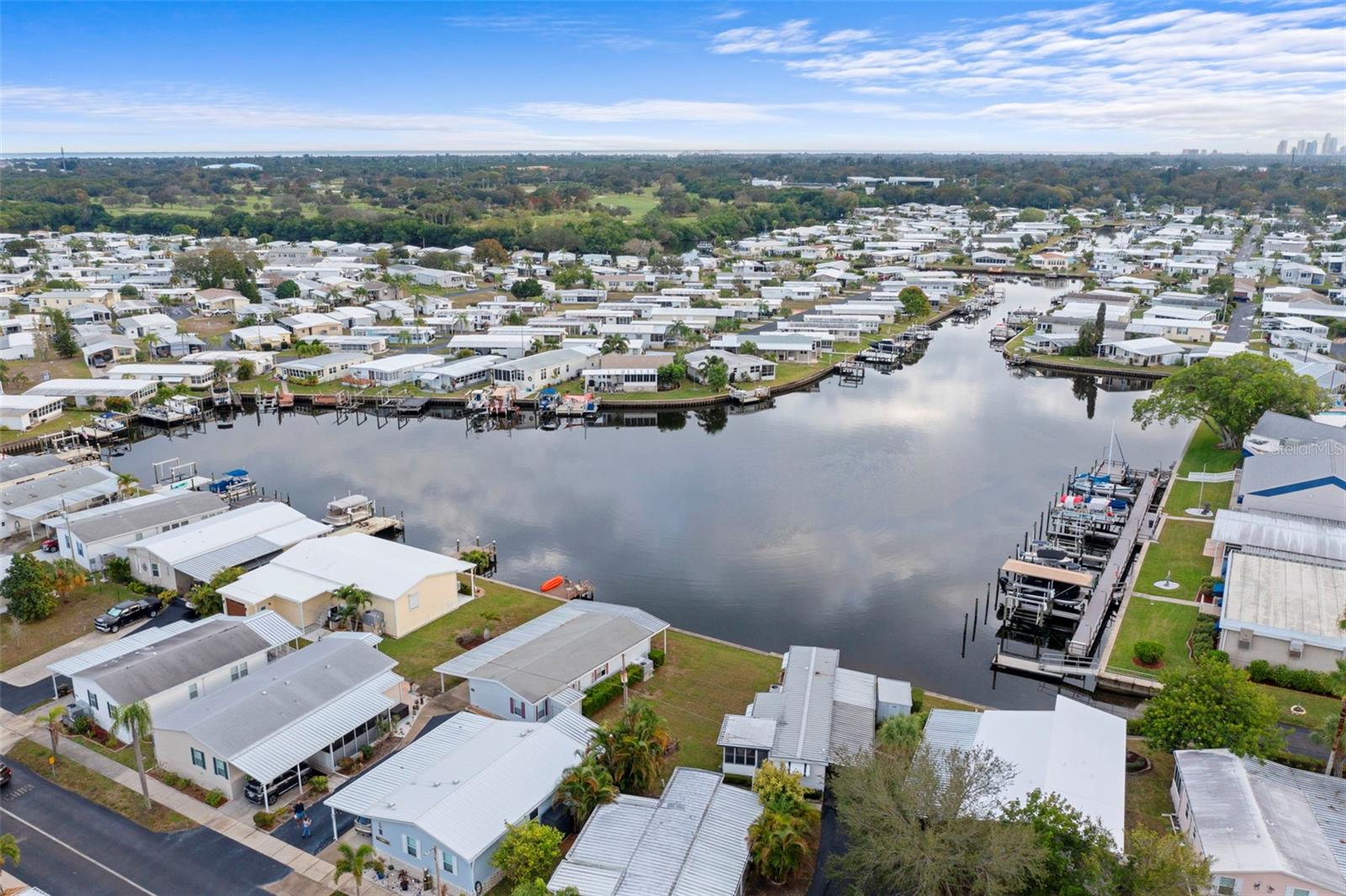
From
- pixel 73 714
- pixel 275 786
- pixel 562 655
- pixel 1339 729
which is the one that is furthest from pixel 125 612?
pixel 1339 729

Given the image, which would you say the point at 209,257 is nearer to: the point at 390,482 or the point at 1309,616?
the point at 390,482

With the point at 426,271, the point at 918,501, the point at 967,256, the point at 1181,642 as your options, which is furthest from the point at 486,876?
the point at 967,256

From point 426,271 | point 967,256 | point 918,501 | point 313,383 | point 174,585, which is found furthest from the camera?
point 967,256

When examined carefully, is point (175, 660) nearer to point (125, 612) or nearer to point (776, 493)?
point (125, 612)

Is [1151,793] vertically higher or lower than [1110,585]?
lower

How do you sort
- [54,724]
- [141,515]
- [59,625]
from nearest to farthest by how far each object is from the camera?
[54,724] → [59,625] → [141,515]

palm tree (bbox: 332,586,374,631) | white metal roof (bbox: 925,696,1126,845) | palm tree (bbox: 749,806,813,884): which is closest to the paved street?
palm tree (bbox: 332,586,374,631)
